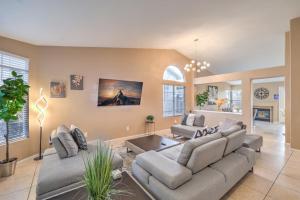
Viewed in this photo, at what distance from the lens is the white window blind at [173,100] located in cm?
636

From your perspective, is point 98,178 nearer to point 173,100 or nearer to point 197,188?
point 197,188

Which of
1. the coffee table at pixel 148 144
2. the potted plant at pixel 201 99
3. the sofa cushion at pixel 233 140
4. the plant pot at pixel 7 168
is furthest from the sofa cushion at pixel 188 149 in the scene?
the potted plant at pixel 201 99

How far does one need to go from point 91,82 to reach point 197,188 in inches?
155

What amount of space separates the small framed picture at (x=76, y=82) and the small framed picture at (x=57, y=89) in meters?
0.22

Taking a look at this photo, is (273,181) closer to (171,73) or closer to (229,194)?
(229,194)

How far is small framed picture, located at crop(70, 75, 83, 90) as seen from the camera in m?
4.09

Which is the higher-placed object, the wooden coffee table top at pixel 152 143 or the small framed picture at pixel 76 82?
the small framed picture at pixel 76 82

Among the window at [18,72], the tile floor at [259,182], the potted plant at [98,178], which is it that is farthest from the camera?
the window at [18,72]

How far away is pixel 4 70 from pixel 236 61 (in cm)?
815

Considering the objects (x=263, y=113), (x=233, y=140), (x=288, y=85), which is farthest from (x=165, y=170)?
(x=263, y=113)

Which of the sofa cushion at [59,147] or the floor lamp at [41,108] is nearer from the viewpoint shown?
the sofa cushion at [59,147]

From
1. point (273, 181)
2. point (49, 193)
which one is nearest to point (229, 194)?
point (273, 181)

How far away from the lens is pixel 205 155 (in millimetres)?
1864

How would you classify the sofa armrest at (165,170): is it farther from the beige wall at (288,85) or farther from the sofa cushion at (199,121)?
the beige wall at (288,85)
